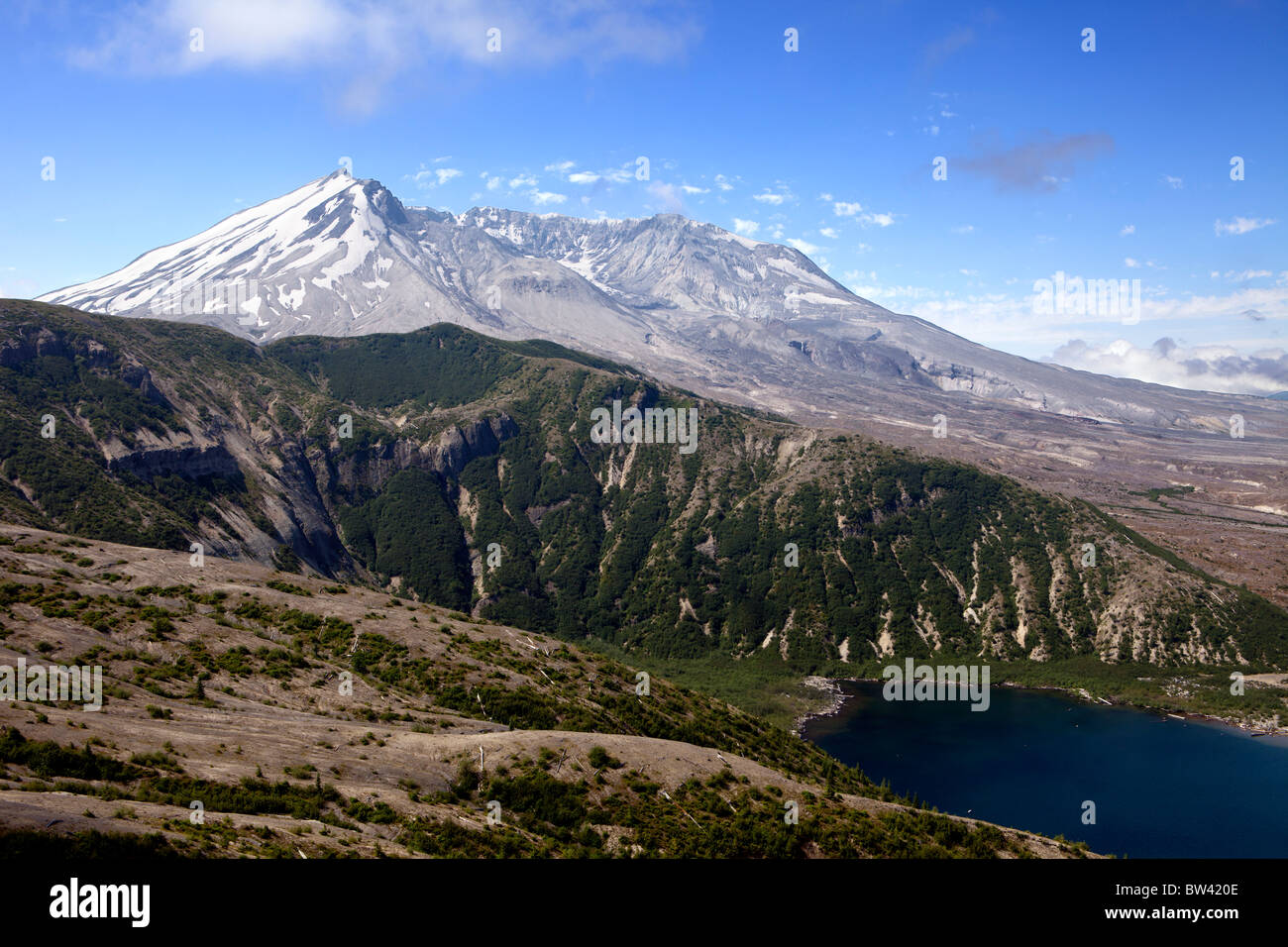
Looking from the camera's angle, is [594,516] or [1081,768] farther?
[594,516]

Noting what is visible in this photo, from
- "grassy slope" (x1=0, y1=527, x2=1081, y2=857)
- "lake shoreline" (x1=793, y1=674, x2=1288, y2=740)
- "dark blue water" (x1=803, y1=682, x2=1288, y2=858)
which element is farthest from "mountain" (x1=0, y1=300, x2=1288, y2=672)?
"grassy slope" (x1=0, y1=527, x2=1081, y2=857)

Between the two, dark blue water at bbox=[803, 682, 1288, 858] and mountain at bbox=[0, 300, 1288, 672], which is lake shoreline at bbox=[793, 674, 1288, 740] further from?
mountain at bbox=[0, 300, 1288, 672]

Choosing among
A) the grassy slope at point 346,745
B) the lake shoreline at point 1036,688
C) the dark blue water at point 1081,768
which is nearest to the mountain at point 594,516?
the lake shoreline at point 1036,688

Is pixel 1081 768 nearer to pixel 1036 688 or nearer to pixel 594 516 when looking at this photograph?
pixel 1036 688

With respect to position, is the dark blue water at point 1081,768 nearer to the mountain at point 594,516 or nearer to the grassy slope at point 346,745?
the mountain at point 594,516

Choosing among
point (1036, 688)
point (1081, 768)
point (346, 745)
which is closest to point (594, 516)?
point (1036, 688)

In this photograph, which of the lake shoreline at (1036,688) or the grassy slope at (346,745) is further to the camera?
the lake shoreline at (1036,688)
